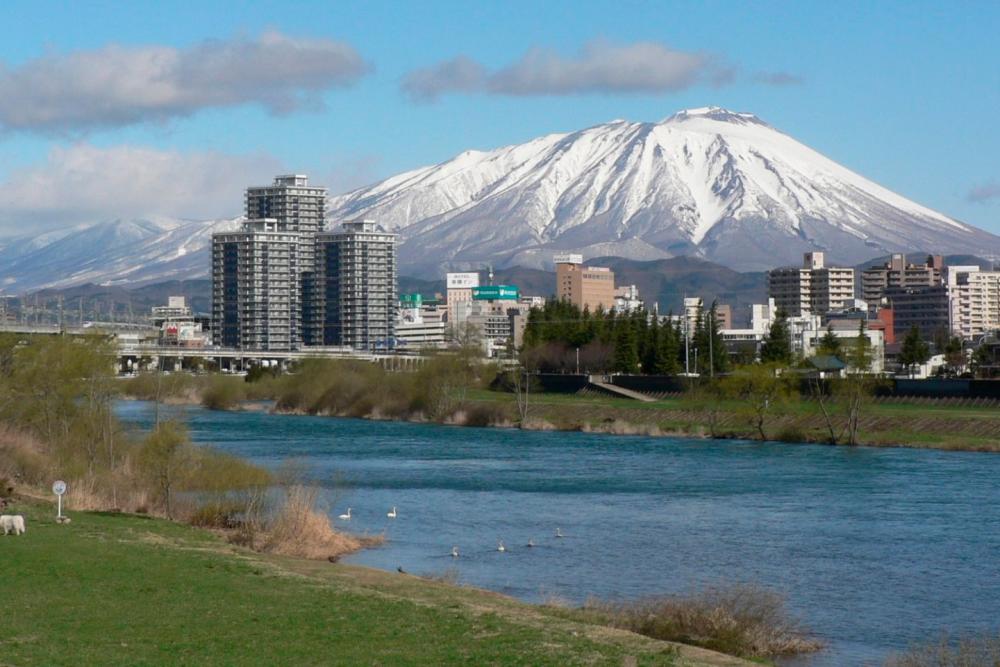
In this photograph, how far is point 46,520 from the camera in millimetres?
23719

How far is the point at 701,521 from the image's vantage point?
32750 millimetres

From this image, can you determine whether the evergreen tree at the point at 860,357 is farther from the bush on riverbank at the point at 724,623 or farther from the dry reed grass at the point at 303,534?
the bush on riverbank at the point at 724,623

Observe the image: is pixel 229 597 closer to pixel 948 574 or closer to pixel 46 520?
pixel 46 520

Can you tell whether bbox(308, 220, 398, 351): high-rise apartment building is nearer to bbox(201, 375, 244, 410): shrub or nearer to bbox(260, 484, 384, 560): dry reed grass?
bbox(201, 375, 244, 410): shrub

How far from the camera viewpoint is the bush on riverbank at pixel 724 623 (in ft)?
56.1

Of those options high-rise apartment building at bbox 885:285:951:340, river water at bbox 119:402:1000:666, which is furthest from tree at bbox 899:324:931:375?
high-rise apartment building at bbox 885:285:951:340

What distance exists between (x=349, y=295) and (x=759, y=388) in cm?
13603

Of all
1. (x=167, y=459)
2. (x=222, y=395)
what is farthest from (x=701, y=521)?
(x=222, y=395)

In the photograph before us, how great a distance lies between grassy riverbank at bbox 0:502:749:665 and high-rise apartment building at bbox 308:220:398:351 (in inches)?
6821

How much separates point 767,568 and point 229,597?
454 inches

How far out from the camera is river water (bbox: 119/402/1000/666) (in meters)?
22.8

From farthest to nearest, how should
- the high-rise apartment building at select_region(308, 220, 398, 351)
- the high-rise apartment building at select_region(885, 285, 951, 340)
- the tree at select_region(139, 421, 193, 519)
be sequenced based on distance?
the high-rise apartment building at select_region(308, 220, 398, 351)
the high-rise apartment building at select_region(885, 285, 951, 340)
the tree at select_region(139, 421, 193, 519)

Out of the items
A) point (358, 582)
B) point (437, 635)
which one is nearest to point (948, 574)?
point (358, 582)

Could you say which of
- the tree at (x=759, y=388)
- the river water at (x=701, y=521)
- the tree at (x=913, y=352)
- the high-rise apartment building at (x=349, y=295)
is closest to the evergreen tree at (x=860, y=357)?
the tree at (x=759, y=388)
